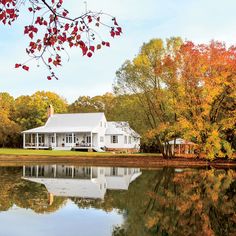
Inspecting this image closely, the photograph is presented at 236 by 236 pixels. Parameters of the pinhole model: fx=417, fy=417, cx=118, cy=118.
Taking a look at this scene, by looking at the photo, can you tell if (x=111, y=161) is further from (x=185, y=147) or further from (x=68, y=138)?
(x=68, y=138)

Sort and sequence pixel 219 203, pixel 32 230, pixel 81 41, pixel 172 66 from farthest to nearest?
pixel 172 66 → pixel 219 203 → pixel 32 230 → pixel 81 41

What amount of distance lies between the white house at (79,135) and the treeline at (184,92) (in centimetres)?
1659

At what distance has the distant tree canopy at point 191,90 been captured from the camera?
3422cm

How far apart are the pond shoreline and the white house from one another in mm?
14943

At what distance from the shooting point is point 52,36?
227 inches

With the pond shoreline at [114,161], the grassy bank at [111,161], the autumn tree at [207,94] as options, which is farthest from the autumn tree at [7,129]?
the autumn tree at [207,94]

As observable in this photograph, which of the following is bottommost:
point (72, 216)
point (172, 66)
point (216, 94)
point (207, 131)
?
point (72, 216)

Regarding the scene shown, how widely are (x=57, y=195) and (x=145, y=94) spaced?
74.2 feet

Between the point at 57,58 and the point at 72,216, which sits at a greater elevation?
the point at 57,58

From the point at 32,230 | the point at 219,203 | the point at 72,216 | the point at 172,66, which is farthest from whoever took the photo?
the point at 172,66

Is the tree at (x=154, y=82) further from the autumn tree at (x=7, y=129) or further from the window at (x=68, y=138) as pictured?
the autumn tree at (x=7, y=129)

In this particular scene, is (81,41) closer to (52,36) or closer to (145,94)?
(52,36)

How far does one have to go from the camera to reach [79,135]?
5784 cm

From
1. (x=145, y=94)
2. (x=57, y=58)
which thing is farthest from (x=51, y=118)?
(x=57, y=58)
